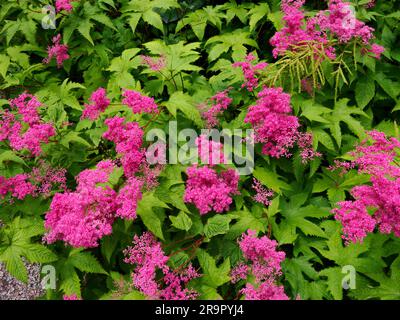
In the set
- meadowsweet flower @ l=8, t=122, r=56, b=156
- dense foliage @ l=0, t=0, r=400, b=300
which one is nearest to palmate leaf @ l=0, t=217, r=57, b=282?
dense foliage @ l=0, t=0, r=400, b=300

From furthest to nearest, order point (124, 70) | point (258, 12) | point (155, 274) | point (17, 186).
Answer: point (258, 12) < point (124, 70) < point (17, 186) < point (155, 274)

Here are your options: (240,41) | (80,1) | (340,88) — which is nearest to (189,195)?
(340,88)

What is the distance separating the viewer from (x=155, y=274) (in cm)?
271

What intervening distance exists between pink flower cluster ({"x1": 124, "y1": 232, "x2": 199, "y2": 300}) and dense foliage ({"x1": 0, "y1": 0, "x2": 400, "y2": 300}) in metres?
0.01

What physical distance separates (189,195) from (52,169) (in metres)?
1.32

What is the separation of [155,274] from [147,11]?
2.96m

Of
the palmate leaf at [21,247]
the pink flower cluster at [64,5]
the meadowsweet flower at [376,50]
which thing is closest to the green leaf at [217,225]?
the palmate leaf at [21,247]

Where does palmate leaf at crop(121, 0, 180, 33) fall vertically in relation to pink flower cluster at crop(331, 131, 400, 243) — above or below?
above

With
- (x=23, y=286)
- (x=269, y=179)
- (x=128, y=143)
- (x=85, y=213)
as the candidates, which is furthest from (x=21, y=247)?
(x=269, y=179)

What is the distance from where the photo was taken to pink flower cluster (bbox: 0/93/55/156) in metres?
3.09

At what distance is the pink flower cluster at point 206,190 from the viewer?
275 centimetres

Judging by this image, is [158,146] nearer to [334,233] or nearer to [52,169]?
[52,169]

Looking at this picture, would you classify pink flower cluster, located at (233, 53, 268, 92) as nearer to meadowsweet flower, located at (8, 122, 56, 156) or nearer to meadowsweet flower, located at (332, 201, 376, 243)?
meadowsweet flower, located at (332, 201, 376, 243)

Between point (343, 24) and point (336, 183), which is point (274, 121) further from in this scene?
point (343, 24)
